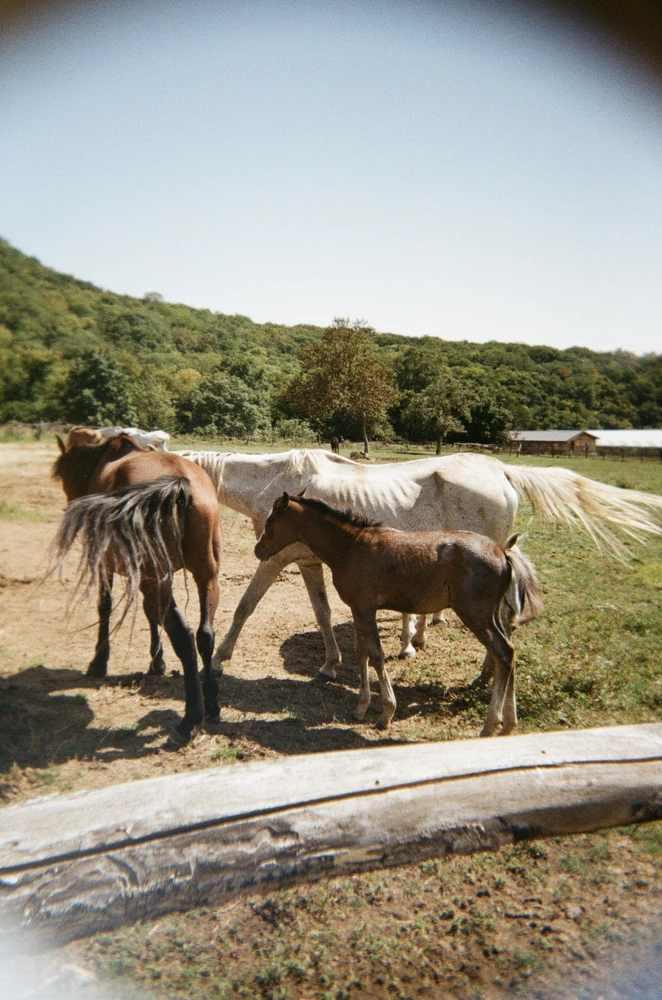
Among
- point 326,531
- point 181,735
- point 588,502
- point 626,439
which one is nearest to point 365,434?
point 588,502

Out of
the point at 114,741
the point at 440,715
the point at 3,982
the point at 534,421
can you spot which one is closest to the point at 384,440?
the point at 534,421

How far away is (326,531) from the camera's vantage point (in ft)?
13.5

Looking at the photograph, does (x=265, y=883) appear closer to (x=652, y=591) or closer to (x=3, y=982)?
(x=3, y=982)

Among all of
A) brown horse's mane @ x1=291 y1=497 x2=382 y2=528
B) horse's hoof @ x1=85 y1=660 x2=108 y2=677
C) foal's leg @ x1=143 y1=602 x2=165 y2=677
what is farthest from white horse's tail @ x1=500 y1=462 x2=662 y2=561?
horse's hoof @ x1=85 y1=660 x2=108 y2=677

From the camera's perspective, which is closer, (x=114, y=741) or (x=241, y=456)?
(x=114, y=741)

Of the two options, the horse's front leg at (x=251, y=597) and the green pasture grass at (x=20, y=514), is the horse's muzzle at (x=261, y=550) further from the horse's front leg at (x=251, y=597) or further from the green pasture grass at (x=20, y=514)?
the green pasture grass at (x=20, y=514)

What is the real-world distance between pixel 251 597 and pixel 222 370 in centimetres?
731

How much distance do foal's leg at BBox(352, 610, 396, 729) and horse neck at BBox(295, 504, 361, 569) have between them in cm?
44

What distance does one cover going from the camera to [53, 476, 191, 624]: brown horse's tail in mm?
3354

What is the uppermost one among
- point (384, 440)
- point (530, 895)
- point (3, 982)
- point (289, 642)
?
point (384, 440)

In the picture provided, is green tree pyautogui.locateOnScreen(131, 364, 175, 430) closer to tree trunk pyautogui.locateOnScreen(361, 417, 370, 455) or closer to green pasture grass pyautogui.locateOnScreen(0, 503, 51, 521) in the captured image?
green pasture grass pyautogui.locateOnScreen(0, 503, 51, 521)

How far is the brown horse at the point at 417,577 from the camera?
12.1 ft

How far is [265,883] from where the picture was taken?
2172 mm

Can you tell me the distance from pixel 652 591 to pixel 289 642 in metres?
4.81
